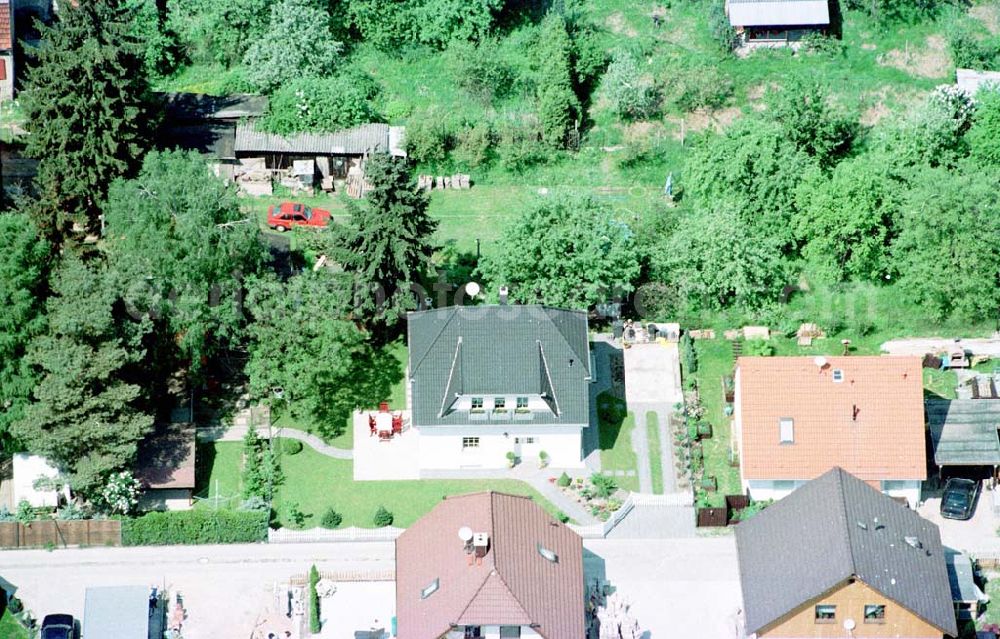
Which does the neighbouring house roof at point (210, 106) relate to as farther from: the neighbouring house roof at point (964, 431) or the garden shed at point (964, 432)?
the neighbouring house roof at point (964, 431)

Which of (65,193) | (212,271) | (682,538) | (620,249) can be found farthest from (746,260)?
(65,193)

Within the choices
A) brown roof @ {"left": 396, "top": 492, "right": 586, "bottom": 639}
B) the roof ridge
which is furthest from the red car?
brown roof @ {"left": 396, "top": 492, "right": 586, "bottom": 639}

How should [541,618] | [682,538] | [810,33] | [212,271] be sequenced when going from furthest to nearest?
1. [810,33]
2. [212,271]
3. [682,538]
4. [541,618]

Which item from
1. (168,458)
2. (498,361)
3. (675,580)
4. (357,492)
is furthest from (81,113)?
(675,580)

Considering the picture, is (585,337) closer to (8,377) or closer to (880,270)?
(880,270)

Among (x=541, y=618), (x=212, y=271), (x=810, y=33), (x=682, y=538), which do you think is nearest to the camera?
(x=541, y=618)

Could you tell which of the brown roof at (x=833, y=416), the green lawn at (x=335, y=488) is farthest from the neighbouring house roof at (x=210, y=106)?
the brown roof at (x=833, y=416)

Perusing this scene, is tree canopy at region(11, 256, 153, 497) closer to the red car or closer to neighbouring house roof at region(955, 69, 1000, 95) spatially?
the red car
